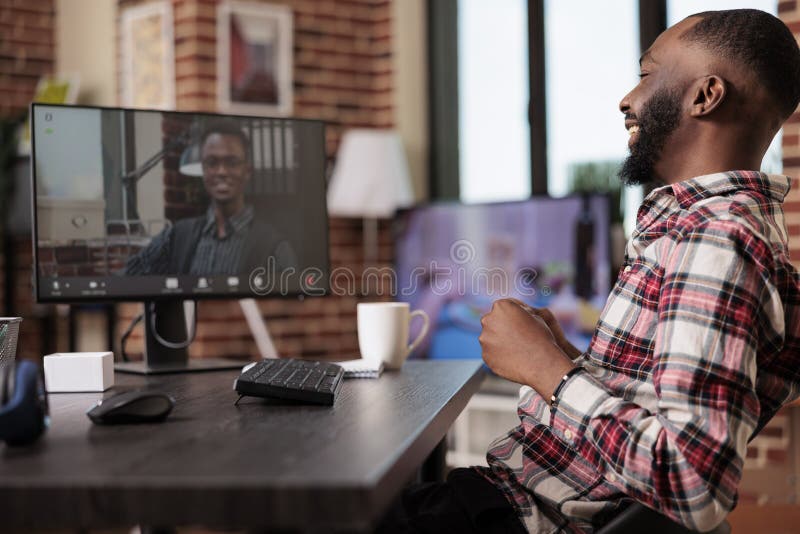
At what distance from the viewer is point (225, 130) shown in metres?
1.85

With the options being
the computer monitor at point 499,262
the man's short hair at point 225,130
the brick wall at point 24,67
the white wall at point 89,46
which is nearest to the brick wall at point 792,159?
the computer monitor at point 499,262

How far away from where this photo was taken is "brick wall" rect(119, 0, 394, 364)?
3674 millimetres

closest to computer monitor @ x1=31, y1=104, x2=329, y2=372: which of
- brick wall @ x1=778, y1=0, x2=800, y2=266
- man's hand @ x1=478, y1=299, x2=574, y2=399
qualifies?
man's hand @ x1=478, y1=299, x2=574, y2=399

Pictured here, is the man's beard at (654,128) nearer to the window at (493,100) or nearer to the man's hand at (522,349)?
the man's hand at (522,349)

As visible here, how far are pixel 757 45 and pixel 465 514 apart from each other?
2.43 ft

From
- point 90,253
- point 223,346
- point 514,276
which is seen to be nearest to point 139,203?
point 90,253

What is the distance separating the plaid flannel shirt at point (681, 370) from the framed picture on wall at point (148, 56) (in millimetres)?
2914

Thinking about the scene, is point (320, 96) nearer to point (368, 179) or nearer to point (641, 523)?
point (368, 179)

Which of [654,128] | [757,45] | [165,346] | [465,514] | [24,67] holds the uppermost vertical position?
[24,67]

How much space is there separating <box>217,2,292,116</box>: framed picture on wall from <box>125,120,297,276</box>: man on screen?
195cm

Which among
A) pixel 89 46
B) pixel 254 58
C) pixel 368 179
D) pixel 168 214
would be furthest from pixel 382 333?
pixel 89 46

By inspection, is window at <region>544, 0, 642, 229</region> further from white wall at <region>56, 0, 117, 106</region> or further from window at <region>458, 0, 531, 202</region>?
white wall at <region>56, 0, 117, 106</region>

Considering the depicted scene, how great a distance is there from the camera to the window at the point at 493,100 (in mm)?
3912

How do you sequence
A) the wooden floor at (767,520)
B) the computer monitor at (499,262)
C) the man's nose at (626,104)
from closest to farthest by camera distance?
the man's nose at (626,104), the wooden floor at (767,520), the computer monitor at (499,262)
